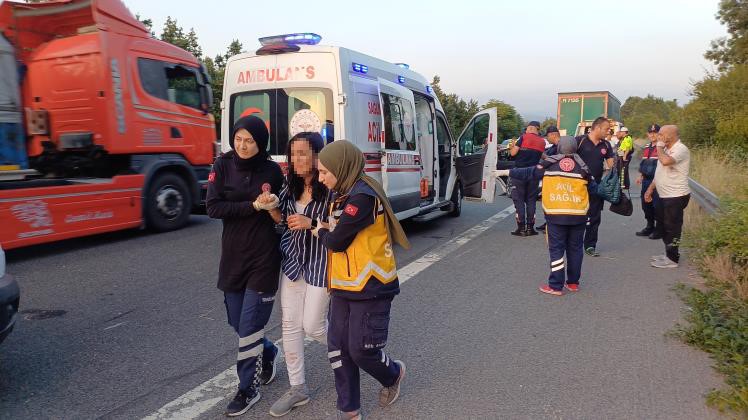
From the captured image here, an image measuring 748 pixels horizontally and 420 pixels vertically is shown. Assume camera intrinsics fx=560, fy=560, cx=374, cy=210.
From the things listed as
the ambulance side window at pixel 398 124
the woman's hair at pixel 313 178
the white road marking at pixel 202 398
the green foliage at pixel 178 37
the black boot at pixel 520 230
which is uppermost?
the green foliage at pixel 178 37

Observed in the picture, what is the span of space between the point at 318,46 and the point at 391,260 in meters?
4.33

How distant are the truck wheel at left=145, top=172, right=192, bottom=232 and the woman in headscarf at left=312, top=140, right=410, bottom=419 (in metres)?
6.43

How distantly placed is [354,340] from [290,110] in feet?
14.6

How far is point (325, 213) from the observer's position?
3.04 metres

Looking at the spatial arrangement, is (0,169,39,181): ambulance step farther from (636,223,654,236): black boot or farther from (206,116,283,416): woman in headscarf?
(636,223,654,236): black boot

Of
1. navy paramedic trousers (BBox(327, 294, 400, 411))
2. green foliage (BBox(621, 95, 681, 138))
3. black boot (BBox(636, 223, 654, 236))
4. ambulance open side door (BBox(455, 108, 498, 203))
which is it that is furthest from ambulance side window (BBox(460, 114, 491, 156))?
green foliage (BBox(621, 95, 681, 138))

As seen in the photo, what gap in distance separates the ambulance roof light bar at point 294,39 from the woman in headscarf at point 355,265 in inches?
164

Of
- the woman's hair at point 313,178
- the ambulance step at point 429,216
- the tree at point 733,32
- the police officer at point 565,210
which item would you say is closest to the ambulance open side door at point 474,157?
the ambulance step at point 429,216

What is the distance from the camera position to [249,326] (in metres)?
3.10

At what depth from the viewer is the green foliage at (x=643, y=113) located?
59.9 metres

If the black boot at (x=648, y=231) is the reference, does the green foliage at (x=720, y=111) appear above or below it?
above

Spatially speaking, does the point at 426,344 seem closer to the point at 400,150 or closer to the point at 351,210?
the point at 351,210

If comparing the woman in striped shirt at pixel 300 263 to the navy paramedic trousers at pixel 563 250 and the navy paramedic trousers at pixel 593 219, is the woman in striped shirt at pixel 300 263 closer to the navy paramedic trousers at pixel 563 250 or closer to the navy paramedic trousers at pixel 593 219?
the navy paramedic trousers at pixel 563 250

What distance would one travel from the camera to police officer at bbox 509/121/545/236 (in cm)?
890
